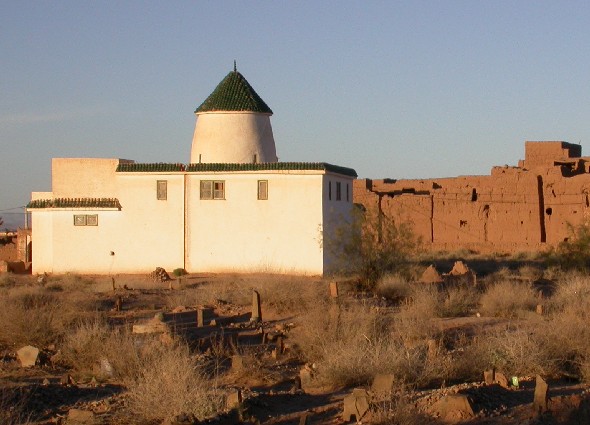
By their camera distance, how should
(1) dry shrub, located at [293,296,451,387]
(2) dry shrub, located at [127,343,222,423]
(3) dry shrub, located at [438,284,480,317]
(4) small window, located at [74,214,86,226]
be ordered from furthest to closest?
(4) small window, located at [74,214,86,226] → (3) dry shrub, located at [438,284,480,317] → (1) dry shrub, located at [293,296,451,387] → (2) dry shrub, located at [127,343,222,423]

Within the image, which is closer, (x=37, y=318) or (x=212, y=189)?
(x=37, y=318)

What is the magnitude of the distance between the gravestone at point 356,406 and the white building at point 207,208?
19195 millimetres

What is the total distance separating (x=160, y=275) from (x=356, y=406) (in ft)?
64.8

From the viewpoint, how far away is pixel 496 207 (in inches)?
1677

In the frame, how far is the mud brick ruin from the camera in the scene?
41.2 metres

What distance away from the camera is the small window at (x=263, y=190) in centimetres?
3198

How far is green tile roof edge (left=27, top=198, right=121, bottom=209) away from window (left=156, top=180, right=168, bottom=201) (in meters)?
1.39

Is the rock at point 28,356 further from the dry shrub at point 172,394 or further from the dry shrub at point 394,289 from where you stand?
the dry shrub at point 394,289

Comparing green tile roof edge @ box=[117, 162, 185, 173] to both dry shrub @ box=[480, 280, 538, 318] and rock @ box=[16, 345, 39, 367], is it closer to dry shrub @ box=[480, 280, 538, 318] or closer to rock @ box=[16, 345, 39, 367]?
dry shrub @ box=[480, 280, 538, 318]

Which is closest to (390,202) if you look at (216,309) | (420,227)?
(420,227)

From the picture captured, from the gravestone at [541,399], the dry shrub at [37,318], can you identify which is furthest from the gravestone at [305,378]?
the dry shrub at [37,318]

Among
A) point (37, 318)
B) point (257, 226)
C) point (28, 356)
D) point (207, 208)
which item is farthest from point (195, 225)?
point (28, 356)

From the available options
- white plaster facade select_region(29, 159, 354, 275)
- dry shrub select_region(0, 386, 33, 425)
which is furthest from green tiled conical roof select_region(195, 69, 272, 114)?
dry shrub select_region(0, 386, 33, 425)

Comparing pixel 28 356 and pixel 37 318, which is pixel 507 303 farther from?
pixel 28 356
